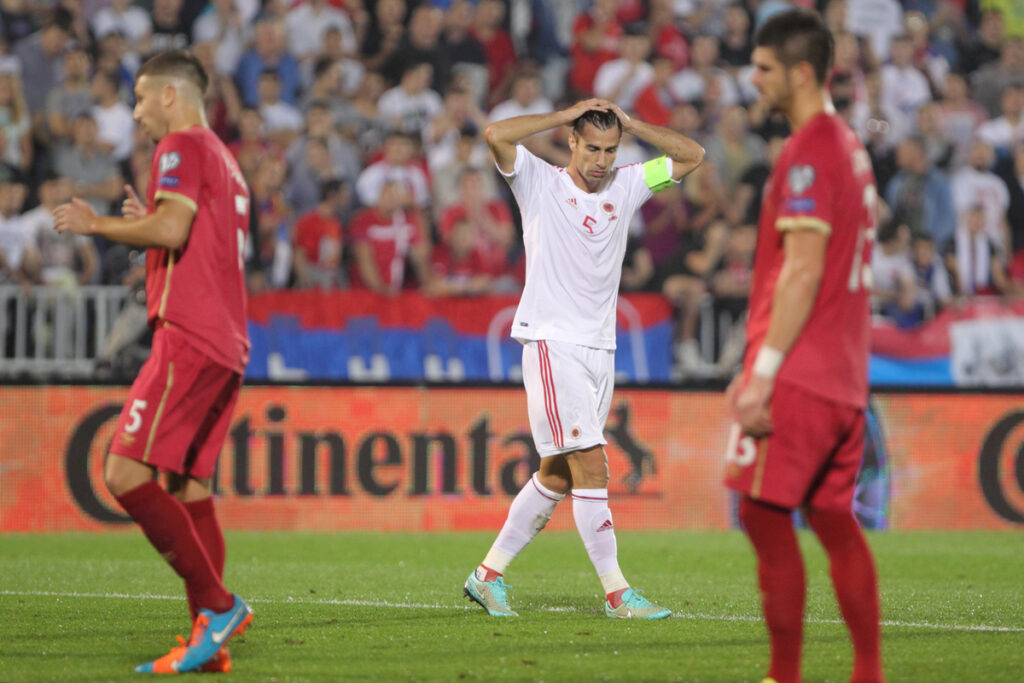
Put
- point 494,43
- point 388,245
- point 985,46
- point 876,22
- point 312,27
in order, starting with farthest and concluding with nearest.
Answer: point 985,46 < point 876,22 < point 494,43 < point 312,27 < point 388,245

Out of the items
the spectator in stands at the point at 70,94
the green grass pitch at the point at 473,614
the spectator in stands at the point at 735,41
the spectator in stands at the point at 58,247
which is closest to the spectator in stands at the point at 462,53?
the spectator in stands at the point at 735,41

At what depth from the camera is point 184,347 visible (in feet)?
18.2

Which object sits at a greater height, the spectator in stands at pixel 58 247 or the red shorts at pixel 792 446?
the spectator in stands at pixel 58 247

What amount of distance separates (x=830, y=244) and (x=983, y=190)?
12.4 metres

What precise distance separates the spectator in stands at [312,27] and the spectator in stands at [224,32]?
1.81 ft

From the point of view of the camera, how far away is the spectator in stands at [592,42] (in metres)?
16.9

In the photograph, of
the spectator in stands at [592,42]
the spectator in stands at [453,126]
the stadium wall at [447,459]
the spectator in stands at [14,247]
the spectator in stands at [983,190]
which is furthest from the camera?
the spectator in stands at [592,42]

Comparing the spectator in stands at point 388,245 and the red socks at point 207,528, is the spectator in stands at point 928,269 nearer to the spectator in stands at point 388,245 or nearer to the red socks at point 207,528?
the spectator in stands at point 388,245

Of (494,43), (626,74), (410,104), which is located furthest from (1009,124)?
(410,104)

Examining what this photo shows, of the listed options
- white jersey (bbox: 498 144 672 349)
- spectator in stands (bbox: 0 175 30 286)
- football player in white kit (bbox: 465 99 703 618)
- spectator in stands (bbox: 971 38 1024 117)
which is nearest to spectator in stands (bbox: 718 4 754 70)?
spectator in stands (bbox: 971 38 1024 117)

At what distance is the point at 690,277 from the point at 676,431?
2339mm

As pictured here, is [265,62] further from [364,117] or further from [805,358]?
[805,358]

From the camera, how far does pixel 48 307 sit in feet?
43.1

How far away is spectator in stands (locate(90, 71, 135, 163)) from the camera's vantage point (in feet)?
48.9
